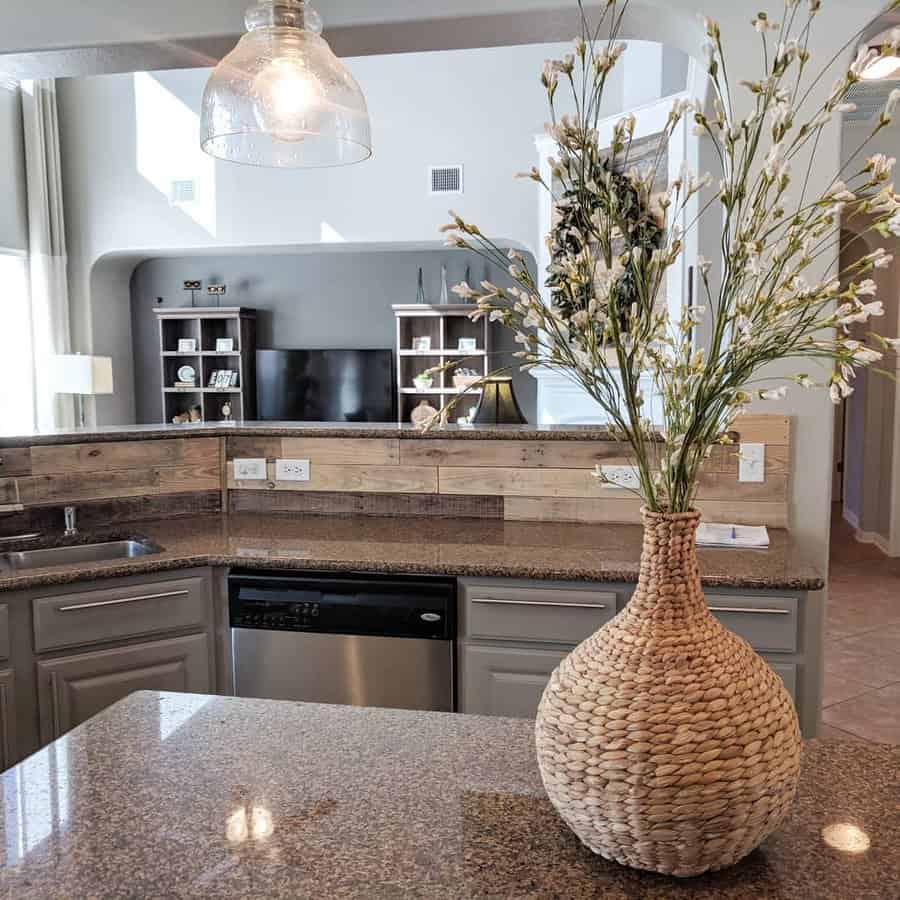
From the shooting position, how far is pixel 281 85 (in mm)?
2207

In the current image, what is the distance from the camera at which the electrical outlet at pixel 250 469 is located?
3.28 m

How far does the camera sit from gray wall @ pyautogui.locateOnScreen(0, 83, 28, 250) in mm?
7930

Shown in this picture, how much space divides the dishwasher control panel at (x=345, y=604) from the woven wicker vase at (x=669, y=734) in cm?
150

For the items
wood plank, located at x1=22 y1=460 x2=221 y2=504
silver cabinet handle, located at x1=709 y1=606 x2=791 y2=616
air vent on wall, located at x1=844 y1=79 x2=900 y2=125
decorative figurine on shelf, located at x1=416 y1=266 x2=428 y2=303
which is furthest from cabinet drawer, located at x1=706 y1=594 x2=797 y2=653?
decorative figurine on shelf, located at x1=416 y1=266 x2=428 y2=303

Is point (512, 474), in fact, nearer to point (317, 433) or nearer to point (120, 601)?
point (317, 433)

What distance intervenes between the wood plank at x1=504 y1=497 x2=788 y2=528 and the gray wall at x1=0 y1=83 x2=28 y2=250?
21.8ft

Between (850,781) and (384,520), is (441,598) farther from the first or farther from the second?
(850,781)

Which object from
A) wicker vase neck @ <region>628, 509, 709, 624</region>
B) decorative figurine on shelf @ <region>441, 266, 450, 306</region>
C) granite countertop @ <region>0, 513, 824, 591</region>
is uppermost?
decorative figurine on shelf @ <region>441, 266, 450, 306</region>

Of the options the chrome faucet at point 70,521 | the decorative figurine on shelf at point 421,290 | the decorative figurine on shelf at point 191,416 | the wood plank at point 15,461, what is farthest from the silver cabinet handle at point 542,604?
the decorative figurine on shelf at point 191,416

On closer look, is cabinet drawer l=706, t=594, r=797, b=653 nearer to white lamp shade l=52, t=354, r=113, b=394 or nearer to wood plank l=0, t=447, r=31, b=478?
wood plank l=0, t=447, r=31, b=478

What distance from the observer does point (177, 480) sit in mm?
3236

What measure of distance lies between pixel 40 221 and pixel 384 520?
21.3ft

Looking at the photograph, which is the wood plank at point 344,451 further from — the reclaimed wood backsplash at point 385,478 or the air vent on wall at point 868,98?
the air vent on wall at point 868,98

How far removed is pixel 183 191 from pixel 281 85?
6340 millimetres
